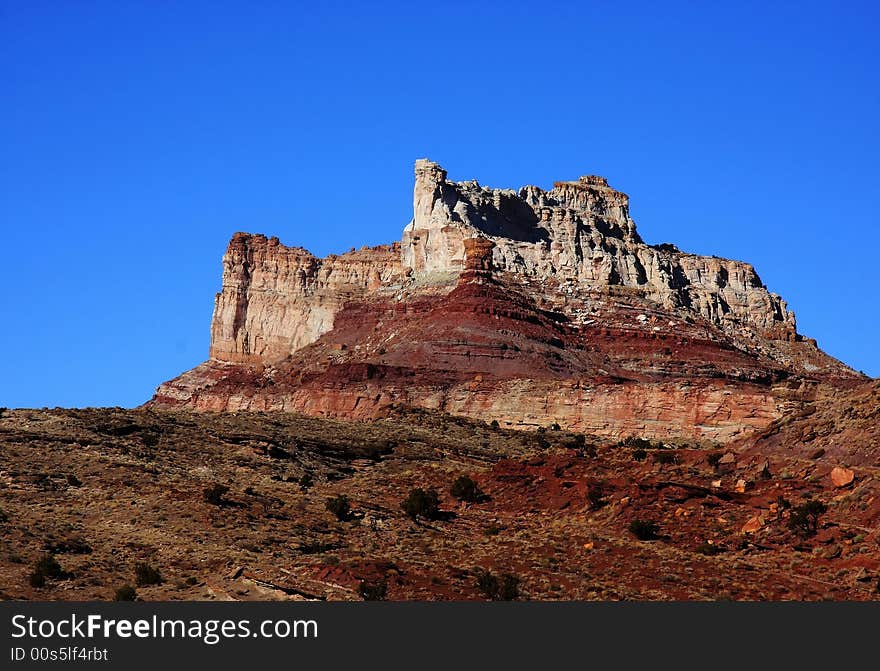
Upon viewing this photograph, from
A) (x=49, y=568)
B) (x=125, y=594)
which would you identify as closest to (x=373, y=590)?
(x=125, y=594)

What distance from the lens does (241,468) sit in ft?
204

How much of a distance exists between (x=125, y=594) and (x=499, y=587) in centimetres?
946

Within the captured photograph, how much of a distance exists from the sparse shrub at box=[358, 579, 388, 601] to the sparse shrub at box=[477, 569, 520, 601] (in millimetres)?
2528

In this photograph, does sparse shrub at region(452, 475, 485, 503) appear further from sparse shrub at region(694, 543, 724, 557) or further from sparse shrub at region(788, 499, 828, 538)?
sparse shrub at region(788, 499, 828, 538)

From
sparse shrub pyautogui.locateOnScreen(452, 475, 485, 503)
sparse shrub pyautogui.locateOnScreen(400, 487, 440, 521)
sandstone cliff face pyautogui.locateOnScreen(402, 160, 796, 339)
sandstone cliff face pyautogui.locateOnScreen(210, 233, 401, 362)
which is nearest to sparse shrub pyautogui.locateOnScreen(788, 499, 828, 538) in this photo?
sparse shrub pyautogui.locateOnScreen(400, 487, 440, 521)

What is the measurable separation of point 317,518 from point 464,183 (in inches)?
3645

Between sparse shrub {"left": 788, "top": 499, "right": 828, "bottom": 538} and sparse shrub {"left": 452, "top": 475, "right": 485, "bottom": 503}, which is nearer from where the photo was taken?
sparse shrub {"left": 788, "top": 499, "right": 828, "bottom": 538}

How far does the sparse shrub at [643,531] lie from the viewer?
46.8 meters

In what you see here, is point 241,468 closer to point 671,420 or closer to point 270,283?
point 671,420

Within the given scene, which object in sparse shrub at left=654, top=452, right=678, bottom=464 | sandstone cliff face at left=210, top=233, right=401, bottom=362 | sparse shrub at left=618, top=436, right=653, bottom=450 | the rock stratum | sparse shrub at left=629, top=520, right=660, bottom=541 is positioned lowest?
sparse shrub at left=629, top=520, right=660, bottom=541

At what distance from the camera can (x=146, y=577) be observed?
137 feet

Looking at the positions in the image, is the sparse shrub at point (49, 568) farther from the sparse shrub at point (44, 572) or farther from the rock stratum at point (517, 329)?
the rock stratum at point (517, 329)

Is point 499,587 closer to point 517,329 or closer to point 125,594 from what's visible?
point 125,594

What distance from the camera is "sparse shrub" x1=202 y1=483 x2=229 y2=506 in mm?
51875
